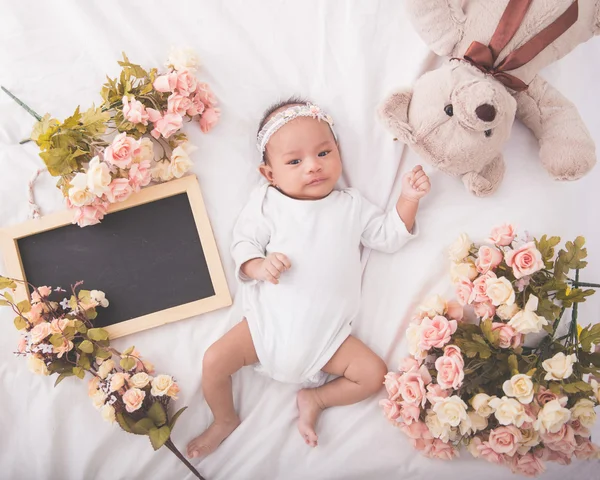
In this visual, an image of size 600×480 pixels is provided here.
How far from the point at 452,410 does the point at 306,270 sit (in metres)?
0.53

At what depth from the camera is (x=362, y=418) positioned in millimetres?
1459

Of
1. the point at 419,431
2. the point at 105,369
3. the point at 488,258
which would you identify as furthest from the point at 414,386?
the point at 105,369

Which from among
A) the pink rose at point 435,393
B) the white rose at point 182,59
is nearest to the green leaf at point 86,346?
the white rose at point 182,59

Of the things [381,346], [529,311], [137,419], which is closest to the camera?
[529,311]

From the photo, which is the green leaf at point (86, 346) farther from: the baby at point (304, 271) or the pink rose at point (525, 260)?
the pink rose at point (525, 260)

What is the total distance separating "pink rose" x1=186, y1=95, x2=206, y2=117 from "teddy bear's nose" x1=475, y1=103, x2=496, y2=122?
30.5 inches

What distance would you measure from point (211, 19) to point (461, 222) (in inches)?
39.1

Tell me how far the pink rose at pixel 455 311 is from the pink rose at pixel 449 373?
15 cm

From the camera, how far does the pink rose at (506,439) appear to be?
46.0 inches

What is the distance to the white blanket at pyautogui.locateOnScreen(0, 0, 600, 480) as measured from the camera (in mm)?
1441

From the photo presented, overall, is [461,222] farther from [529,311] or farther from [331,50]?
[331,50]

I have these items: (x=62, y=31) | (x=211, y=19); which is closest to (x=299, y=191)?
(x=211, y=19)

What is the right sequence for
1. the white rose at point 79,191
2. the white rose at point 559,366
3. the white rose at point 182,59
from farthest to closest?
1. the white rose at point 182,59
2. the white rose at point 79,191
3. the white rose at point 559,366

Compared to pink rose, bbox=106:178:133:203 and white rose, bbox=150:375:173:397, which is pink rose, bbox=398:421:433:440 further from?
pink rose, bbox=106:178:133:203
